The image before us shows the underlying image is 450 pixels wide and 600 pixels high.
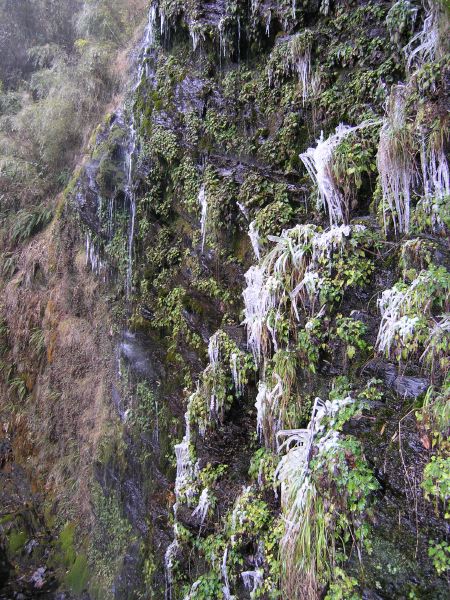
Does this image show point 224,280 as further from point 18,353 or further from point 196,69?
point 18,353

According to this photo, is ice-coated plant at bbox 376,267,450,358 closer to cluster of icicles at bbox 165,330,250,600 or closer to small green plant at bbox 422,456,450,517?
small green plant at bbox 422,456,450,517

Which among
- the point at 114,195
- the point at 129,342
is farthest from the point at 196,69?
the point at 129,342

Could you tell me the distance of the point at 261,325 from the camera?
179 inches

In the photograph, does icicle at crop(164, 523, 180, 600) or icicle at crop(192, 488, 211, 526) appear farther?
icicle at crop(164, 523, 180, 600)

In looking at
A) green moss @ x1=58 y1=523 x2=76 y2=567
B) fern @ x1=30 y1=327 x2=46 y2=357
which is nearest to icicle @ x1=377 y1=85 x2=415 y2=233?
green moss @ x1=58 y1=523 x2=76 y2=567

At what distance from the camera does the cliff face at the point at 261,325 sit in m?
3.36

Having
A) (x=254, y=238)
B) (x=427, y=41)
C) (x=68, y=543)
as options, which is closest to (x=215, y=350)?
(x=254, y=238)

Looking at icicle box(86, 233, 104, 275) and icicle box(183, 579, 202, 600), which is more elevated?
icicle box(86, 233, 104, 275)

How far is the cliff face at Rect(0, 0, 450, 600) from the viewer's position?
3359mm

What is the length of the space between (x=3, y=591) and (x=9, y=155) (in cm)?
1116

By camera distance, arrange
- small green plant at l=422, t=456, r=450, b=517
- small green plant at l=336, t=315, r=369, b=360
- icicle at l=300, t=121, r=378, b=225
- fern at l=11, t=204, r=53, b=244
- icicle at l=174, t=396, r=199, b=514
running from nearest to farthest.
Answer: small green plant at l=422, t=456, r=450, b=517 < small green plant at l=336, t=315, r=369, b=360 < icicle at l=300, t=121, r=378, b=225 < icicle at l=174, t=396, r=199, b=514 < fern at l=11, t=204, r=53, b=244

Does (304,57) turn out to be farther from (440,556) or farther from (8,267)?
(8,267)

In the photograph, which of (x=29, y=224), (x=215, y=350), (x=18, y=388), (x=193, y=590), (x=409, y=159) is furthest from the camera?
(x=29, y=224)

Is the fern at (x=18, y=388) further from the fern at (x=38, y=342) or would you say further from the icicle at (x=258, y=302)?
the icicle at (x=258, y=302)
